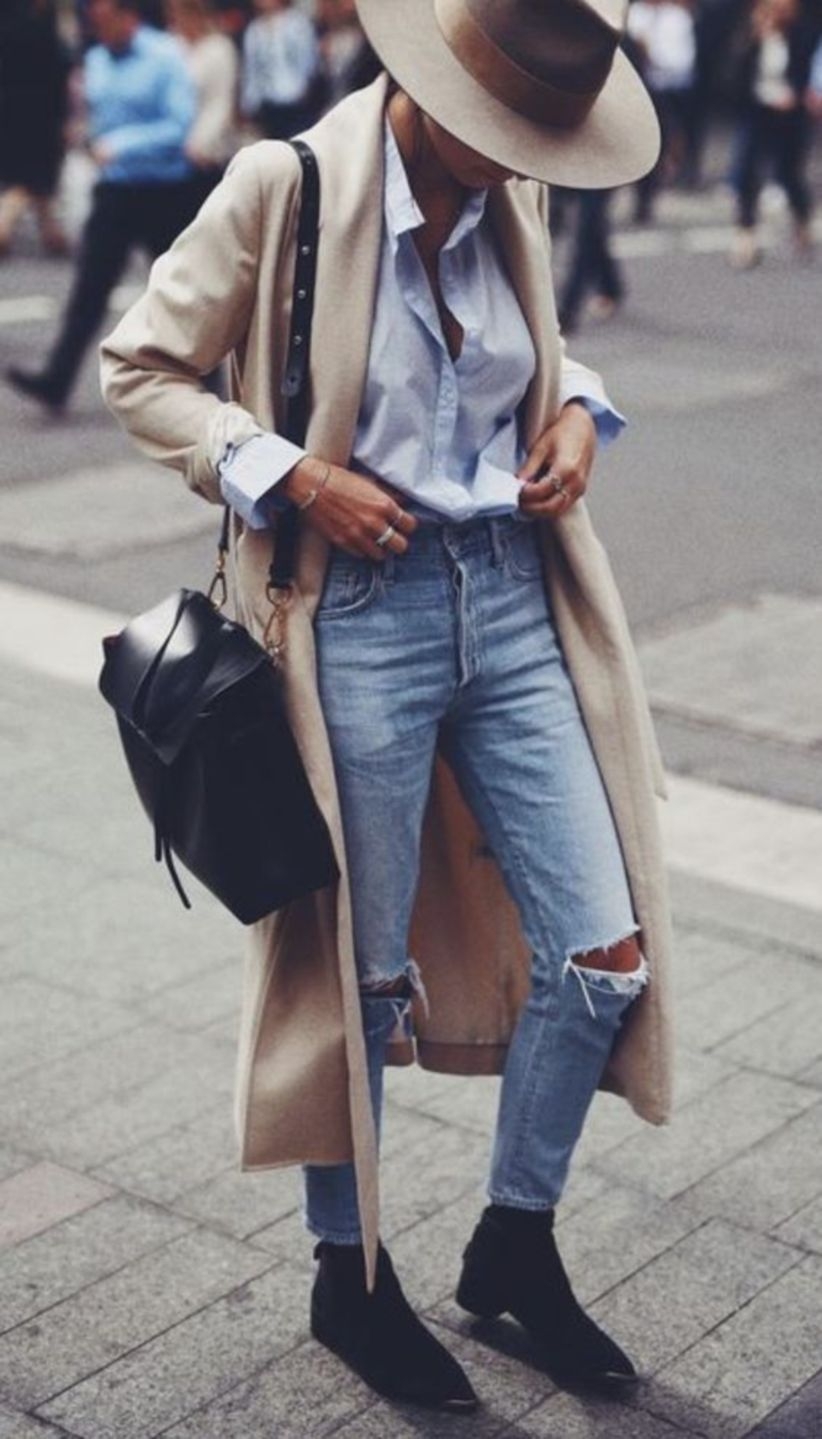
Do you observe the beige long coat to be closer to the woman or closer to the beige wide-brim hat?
the woman

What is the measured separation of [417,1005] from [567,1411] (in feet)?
1.97

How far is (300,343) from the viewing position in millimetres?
3133

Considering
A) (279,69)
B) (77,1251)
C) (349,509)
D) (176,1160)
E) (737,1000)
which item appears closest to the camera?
(349,509)

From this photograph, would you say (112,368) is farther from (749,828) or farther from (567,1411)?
(749,828)

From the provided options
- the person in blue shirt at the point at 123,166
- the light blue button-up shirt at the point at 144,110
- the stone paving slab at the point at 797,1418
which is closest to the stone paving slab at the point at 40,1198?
the stone paving slab at the point at 797,1418

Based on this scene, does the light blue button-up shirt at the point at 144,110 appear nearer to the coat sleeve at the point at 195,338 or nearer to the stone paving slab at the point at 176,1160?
the stone paving slab at the point at 176,1160

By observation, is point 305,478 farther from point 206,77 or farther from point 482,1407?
point 206,77

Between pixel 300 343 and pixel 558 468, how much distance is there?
38cm

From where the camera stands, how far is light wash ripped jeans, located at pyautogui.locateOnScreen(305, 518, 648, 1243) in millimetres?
3201

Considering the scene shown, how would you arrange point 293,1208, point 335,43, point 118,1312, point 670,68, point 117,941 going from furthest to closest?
1. point 670,68
2. point 335,43
3. point 117,941
4. point 293,1208
5. point 118,1312

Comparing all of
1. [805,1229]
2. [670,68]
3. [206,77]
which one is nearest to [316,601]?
[805,1229]

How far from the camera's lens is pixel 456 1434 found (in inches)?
130

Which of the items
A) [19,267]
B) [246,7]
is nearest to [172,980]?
[19,267]

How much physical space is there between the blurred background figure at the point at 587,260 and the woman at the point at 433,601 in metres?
9.59
